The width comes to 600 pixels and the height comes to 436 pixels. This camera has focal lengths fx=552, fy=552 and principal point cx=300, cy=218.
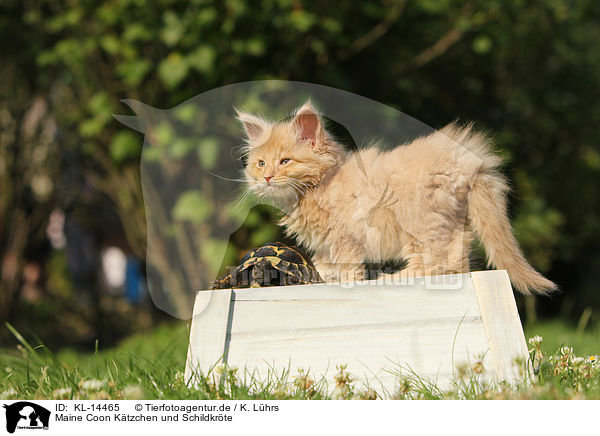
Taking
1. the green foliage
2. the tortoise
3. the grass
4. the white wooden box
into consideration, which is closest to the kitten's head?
the tortoise

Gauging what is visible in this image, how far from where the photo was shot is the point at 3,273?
17.8ft

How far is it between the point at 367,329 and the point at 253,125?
0.77m

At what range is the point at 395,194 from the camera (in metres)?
1.73

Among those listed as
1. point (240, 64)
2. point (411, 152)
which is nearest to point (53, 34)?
point (240, 64)

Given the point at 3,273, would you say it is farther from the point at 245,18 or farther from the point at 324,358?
the point at 324,358

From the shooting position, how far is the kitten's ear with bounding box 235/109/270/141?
1.85m

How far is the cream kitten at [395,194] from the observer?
5.70 ft

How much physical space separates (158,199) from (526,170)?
10.7ft

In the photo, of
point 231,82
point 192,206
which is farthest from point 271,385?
point 231,82
